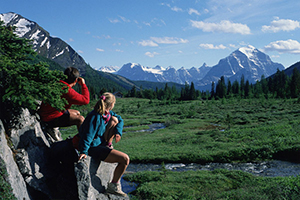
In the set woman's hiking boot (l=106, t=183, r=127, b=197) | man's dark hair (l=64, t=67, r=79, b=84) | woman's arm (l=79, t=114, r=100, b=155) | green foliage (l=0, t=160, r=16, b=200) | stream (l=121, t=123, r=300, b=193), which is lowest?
stream (l=121, t=123, r=300, b=193)

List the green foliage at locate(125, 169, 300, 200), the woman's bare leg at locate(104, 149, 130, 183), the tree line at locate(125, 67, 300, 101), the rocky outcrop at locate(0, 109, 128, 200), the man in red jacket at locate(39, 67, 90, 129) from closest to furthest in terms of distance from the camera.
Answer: the rocky outcrop at locate(0, 109, 128, 200)
the woman's bare leg at locate(104, 149, 130, 183)
the man in red jacket at locate(39, 67, 90, 129)
the green foliage at locate(125, 169, 300, 200)
the tree line at locate(125, 67, 300, 101)

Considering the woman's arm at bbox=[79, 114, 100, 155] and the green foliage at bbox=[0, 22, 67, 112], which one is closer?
the green foliage at bbox=[0, 22, 67, 112]

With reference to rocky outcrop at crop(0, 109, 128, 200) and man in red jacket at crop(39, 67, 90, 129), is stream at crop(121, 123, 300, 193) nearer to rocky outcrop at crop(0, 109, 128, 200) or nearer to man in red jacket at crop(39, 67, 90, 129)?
rocky outcrop at crop(0, 109, 128, 200)

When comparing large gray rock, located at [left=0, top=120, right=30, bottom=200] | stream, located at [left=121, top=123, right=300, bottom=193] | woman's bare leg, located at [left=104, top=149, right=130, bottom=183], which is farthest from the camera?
stream, located at [left=121, top=123, right=300, bottom=193]

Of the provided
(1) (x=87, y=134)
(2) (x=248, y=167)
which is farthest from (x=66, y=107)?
(2) (x=248, y=167)

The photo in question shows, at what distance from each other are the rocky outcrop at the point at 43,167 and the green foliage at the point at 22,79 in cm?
82

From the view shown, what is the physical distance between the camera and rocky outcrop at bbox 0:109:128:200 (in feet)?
18.5

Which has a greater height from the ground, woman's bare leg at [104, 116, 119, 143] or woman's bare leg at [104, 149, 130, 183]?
woman's bare leg at [104, 116, 119, 143]

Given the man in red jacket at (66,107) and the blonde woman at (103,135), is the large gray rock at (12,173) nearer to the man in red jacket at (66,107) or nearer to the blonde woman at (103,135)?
the blonde woman at (103,135)

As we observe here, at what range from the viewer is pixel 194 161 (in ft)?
58.9

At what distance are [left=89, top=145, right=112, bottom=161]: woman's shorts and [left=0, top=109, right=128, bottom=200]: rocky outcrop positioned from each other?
12.4 inches

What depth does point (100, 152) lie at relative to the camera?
21.9 feet

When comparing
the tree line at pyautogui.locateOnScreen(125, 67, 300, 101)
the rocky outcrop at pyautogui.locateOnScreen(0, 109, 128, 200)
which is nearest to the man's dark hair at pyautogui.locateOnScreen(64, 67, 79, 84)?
the rocky outcrop at pyautogui.locateOnScreen(0, 109, 128, 200)

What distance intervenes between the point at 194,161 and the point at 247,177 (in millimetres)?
4984
